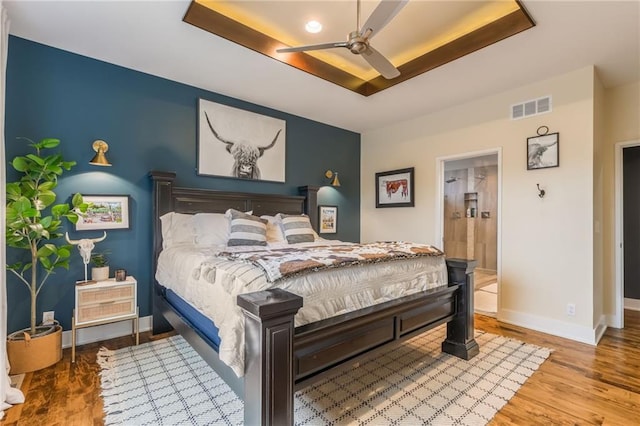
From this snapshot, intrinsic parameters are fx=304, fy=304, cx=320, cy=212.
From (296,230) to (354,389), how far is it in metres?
1.95

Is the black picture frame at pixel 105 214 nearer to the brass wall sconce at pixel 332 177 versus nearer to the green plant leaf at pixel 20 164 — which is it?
the green plant leaf at pixel 20 164

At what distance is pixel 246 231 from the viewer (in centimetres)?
323

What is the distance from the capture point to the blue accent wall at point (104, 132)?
268 cm

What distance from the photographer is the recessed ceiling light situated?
8.93ft

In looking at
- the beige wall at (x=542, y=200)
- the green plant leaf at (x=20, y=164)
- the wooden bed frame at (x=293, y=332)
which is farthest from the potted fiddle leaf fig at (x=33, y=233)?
the beige wall at (x=542, y=200)

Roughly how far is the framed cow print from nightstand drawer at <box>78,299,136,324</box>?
12.5 ft

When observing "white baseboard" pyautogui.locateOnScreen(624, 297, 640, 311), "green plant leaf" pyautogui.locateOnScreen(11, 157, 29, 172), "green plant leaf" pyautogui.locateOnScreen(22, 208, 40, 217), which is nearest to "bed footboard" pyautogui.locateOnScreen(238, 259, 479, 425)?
"green plant leaf" pyautogui.locateOnScreen(22, 208, 40, 217)

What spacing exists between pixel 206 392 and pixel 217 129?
2903 millimetres

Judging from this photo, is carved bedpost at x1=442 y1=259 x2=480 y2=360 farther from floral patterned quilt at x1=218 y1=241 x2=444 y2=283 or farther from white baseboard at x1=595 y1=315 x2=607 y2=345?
white baseboard at x1=595 y1=315 x2=607 y2=345

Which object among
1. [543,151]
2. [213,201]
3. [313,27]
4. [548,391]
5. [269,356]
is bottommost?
[548,391]

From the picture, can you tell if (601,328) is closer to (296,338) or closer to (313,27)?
(296,338)

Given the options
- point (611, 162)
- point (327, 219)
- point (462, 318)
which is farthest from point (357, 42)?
point (611, 162)

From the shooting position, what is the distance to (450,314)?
265 cm

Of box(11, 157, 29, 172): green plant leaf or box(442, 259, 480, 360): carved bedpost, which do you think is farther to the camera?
box(442, 259, 480, 360): carved bedpost
